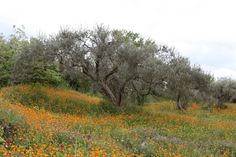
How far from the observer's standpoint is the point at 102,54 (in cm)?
1825

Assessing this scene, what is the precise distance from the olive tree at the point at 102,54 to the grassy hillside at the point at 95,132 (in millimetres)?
2042

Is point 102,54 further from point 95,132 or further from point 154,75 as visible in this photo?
point 95,132

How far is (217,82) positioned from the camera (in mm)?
32094

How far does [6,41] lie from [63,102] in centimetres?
1259

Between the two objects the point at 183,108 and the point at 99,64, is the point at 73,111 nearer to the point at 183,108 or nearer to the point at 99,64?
the point at 99,64

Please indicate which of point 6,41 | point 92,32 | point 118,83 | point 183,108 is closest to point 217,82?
point 183,108

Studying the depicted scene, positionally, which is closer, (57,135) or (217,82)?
(57,135)

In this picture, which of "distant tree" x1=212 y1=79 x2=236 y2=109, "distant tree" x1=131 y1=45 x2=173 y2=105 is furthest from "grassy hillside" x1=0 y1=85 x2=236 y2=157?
"distant tree" x1=212 y1=79 x2=236 y2=109

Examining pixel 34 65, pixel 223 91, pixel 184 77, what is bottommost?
pixel 223 91

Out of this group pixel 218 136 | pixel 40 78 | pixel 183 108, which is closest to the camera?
pixel 218 136

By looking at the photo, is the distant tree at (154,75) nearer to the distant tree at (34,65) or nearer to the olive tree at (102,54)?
the olive tree at (102,54)

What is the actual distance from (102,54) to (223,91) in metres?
17.9

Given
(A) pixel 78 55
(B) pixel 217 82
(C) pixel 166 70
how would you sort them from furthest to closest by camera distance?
1. (B) pixel 217 82
2. (A) pixel 78 55
3. (C) pixel 166 70

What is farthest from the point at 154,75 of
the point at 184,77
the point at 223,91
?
the point at 223,91
